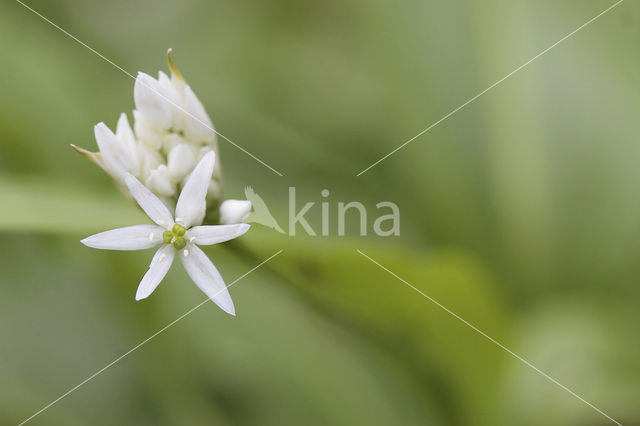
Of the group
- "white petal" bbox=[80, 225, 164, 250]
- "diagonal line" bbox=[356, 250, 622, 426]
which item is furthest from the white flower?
"diagonal line" bbox=[356, 250, 622, 426]

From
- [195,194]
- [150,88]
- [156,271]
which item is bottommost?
[156,271]

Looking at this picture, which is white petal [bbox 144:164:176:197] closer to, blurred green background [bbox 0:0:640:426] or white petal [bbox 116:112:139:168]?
white petal [bbox 116:112:139:168]

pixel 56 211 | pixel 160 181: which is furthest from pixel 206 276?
pixel 56 211

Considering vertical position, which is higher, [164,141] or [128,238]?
[164,141]

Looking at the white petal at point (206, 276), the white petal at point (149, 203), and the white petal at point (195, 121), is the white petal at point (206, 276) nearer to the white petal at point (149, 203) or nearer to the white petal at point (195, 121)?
the white petal at point (149, 203)

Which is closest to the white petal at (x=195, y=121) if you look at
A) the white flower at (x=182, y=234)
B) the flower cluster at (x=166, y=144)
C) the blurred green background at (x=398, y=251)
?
the flower cluster at (x=166, y=144)

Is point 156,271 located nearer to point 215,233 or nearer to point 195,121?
point 215,233
